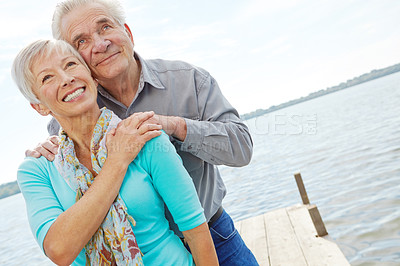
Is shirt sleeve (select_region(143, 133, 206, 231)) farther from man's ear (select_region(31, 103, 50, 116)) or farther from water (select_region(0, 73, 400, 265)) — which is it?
water (select_region(0, 73, 400, 265))

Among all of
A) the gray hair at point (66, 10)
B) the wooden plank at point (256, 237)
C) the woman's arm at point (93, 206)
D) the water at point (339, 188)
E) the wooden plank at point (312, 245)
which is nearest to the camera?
the woman's arm at point (93, 206)

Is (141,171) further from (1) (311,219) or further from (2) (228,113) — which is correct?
(1) (311,219)

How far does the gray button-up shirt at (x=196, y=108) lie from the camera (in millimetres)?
1996

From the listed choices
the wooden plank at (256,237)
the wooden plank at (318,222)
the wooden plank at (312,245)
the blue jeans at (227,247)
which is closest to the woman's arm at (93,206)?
the blue jeans at (227,247)

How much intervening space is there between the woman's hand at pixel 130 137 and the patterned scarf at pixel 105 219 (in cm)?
A: 6

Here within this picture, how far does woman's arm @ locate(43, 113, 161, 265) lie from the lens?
142 cm

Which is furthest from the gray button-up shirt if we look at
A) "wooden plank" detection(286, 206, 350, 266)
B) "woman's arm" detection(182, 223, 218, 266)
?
"wooden plank" detection(286, 206, 350, 266)

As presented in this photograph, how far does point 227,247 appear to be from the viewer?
2.25m

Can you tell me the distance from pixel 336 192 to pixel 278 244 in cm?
521

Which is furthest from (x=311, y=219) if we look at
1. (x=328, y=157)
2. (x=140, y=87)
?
(x=328, y=157)

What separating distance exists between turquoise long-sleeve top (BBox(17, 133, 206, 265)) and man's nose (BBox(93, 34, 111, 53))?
0.60 meters

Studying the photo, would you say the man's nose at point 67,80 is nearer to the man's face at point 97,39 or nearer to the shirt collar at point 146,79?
the man's face at point 97,39

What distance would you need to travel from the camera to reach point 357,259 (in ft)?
19.1

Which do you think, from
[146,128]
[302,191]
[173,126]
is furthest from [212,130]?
[302,191]
